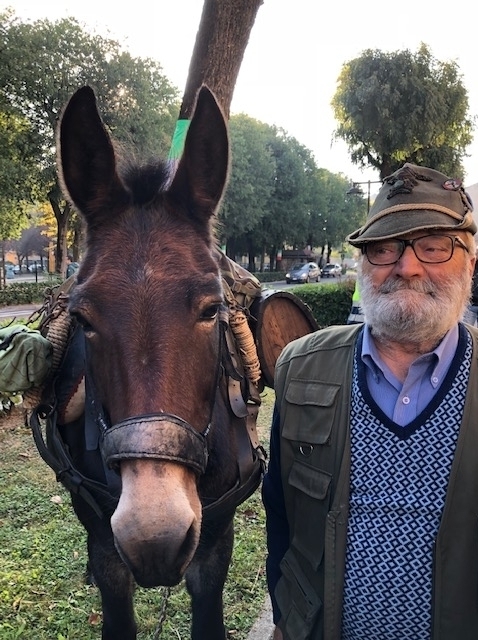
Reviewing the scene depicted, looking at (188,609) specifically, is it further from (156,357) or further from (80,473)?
(156,357)

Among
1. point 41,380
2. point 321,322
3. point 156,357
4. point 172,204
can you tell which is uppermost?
point 172,204

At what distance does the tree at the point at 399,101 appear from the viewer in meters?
20.7

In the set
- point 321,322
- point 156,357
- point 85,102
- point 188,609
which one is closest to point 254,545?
point 188,609

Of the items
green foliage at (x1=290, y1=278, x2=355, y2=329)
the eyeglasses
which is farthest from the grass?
green foliage at (x1=290, y1=278, x2=355, y2=329)

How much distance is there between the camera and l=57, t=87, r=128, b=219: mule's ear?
1.96 meters

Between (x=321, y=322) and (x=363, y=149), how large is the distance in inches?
543

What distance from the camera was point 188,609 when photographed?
347 centimetres

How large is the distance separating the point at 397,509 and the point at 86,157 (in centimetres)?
173

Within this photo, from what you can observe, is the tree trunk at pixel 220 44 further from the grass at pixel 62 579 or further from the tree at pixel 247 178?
the tree at pixel 247 178

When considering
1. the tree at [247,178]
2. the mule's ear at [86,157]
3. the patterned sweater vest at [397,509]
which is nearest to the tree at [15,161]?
the tree at [247,178]

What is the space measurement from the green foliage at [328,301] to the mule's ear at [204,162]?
11.3 m

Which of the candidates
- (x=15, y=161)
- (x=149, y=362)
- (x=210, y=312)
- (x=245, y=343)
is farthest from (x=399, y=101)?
(x=149, y=362)

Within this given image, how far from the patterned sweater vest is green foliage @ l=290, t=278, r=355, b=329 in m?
11.7

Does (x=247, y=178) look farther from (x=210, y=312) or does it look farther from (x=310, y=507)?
(x=310, y=507)
